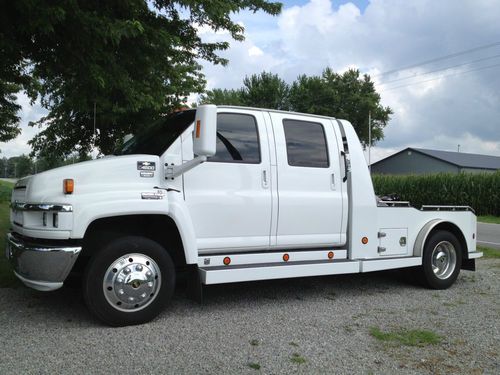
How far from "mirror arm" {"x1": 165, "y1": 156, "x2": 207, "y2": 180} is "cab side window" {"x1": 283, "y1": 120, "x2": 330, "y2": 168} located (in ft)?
4.18

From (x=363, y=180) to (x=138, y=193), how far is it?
2757 mm

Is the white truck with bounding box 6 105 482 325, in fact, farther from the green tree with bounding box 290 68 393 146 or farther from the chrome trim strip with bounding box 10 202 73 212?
the green tree with bounding box 290 68 393 146

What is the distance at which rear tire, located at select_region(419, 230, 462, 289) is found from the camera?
21.1ft

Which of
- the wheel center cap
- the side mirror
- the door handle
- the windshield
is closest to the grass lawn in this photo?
the door handle

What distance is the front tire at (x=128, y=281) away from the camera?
4.45 meters

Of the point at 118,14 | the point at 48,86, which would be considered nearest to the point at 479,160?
the point at 48,86

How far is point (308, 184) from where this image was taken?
557cm

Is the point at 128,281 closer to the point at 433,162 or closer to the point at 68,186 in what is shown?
the point at 68,186

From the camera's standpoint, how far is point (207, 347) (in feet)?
13.6

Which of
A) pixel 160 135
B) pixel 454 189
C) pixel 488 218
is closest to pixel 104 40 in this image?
pixel 160 135

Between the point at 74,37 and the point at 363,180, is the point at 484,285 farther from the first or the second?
the point at 74,37

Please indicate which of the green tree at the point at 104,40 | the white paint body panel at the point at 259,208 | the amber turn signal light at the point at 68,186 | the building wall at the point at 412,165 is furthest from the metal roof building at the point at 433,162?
the amber turn signal light at the point at 68,186

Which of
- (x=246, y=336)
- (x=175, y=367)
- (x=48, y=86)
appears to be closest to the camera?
(x=175, y=367)

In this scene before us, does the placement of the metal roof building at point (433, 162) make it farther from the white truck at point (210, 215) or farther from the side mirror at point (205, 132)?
the side mirror at point (205, 132)
